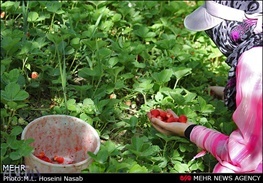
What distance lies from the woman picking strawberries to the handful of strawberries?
0.64 ft

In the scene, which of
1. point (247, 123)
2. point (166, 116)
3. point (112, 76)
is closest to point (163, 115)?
point (166, 116)

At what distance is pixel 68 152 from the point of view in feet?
8.20

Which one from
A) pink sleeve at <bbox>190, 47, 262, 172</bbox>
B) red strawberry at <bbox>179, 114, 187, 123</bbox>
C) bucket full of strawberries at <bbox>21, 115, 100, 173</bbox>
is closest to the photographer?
pink sleeve at <bbox>190, 47, 262, 172</bbox>

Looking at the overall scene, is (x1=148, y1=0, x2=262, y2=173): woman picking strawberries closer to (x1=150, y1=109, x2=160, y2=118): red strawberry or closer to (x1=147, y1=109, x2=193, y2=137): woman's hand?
(x1=147, y1=109, x2=193, y2=137): woman's hand

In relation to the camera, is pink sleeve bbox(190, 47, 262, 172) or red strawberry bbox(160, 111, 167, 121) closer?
pink sleeve bbox(190, 47, 262, 172)

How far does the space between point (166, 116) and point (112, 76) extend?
377 mm

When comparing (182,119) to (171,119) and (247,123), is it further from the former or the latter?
(247,123)

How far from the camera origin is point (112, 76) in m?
2.82

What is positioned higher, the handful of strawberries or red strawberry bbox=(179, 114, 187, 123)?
red strawberry bbox=(179, 114, 187, 123)

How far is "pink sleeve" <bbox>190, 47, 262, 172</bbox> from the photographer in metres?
2.13

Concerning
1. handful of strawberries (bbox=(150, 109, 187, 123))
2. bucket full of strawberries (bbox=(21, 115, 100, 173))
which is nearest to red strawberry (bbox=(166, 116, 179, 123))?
handful of strawberries (bbox=(150, 109, 187, 123))

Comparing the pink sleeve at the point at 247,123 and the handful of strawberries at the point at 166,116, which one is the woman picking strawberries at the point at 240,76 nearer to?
the pink sleeve at the point at 247,123

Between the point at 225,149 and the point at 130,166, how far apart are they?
358 millimetres

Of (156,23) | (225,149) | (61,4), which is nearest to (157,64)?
(156,23)
